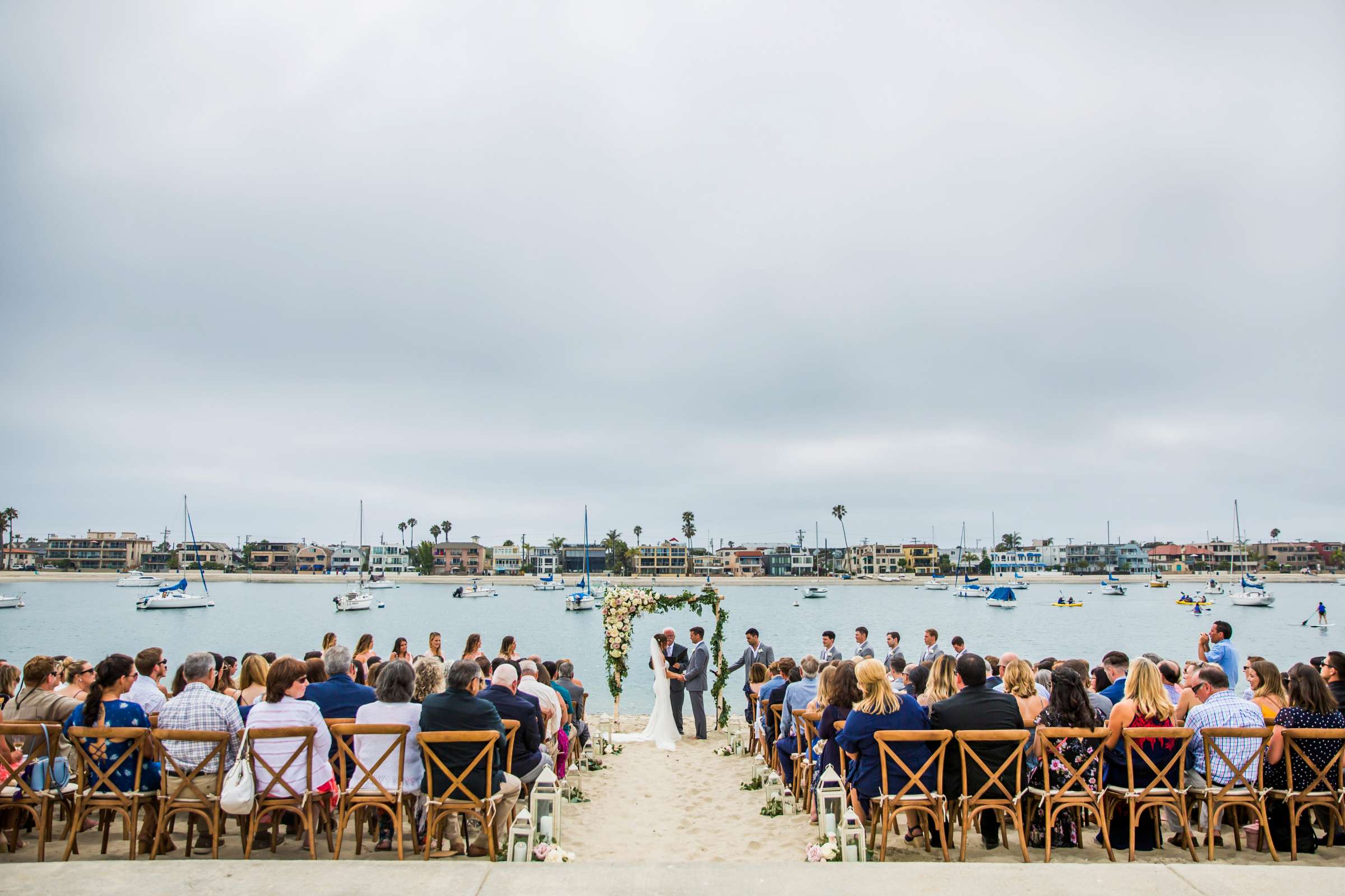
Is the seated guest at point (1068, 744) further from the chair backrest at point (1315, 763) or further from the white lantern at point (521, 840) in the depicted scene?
the white lantern at point (521, 840)

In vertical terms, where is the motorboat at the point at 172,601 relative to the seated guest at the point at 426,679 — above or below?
below

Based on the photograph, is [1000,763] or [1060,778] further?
[1060,778]

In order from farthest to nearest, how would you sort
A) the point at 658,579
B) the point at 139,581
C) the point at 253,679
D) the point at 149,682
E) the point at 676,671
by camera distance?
the point at 658,579
the point at 139,581
the point at 676,671
the point at 149,682
the point at 253,679

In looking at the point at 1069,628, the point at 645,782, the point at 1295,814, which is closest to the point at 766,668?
the point at 645,782

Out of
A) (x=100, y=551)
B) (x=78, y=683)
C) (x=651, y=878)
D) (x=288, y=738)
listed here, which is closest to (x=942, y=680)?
(x=651, y=878)

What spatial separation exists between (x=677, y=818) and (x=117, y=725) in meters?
5.24

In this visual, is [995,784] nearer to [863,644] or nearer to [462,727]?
[462,727]

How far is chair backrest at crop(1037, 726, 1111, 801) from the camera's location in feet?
18.7

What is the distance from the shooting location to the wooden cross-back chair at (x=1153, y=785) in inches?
225

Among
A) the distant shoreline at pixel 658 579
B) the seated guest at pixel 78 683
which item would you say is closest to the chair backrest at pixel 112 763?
the seated guest at pixel 78 683

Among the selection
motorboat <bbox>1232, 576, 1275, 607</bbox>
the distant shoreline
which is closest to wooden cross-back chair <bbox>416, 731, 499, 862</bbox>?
motorboat <bbox>1232, 576, 1275, 607</bbox>

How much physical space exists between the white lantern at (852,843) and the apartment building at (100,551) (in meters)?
A: 193

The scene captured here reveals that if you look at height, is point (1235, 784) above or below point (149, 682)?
below

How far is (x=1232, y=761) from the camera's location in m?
5.92
